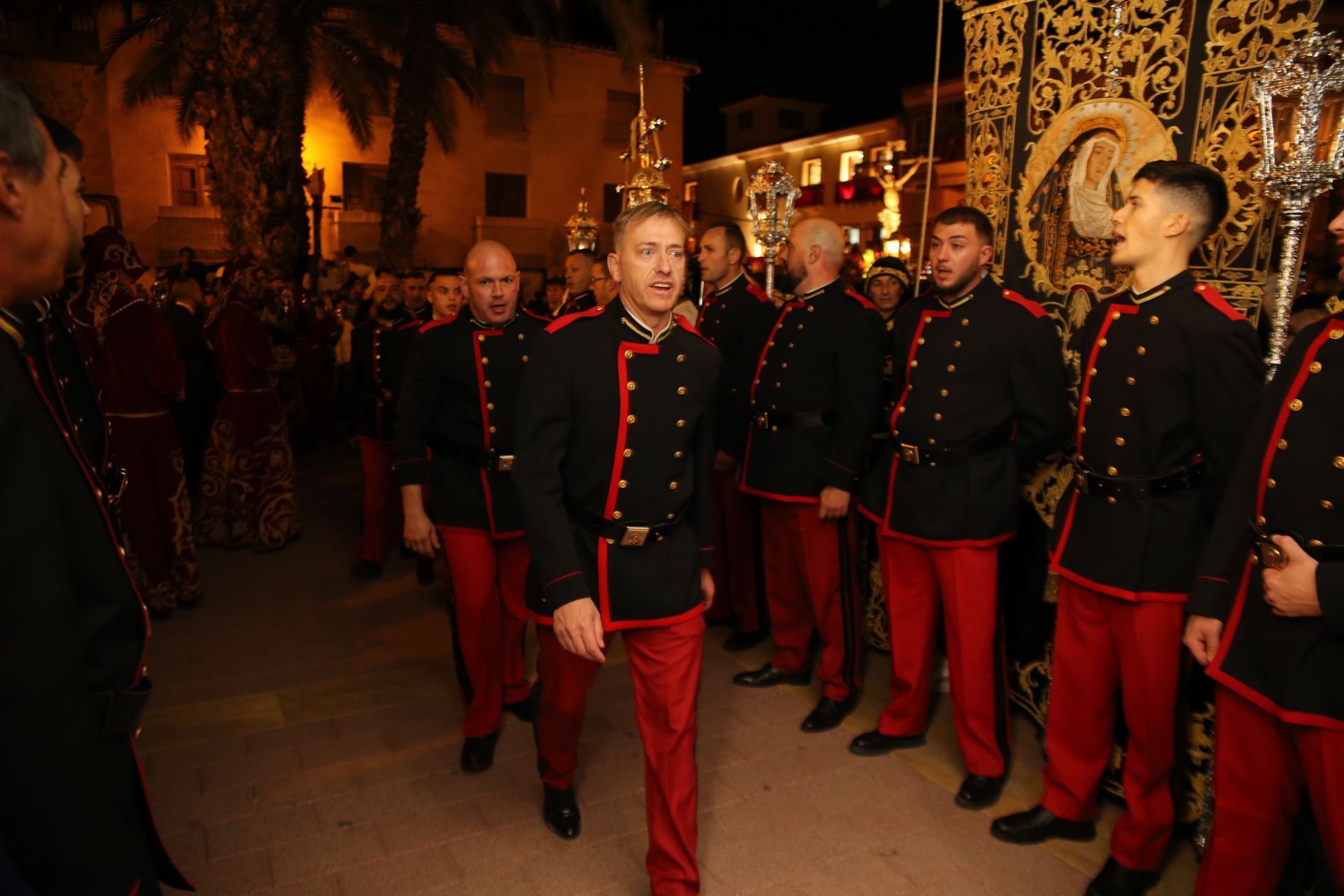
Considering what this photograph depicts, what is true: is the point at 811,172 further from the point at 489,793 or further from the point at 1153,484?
the point at 489,793

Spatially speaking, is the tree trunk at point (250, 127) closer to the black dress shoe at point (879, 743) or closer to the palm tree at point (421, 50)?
the palm tree at point (421, 50)

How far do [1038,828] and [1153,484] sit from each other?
1.32 m

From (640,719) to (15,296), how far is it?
202cm

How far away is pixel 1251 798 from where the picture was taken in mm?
2322

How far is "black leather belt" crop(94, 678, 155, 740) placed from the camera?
5.08 feet

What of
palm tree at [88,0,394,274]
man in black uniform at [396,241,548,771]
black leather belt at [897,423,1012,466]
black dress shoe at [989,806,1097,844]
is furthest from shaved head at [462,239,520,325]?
palm tree at [88,0,394,274]

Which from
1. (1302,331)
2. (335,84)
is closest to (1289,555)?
(1302,331)

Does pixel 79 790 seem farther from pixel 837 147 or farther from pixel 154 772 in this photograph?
pixel 837 147

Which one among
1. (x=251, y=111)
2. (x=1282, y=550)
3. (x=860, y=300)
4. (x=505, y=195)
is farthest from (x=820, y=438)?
(x=505, y=195)

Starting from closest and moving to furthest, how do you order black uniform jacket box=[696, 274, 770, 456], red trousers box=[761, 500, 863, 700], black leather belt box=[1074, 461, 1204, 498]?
black leather belt box=[1074, 461, 1204, 498] → red trousers box=[761, 500, 863, 700] → black uniform jacket box=[696, 274, 770, 456]

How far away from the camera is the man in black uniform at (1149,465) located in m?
2.75

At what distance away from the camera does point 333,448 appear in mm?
11242

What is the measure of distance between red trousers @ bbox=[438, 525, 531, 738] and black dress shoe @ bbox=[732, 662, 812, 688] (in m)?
1.29

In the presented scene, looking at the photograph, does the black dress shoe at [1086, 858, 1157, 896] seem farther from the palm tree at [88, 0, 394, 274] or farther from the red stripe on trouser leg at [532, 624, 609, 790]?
the palm tree at [88, 0, 394, 274]
